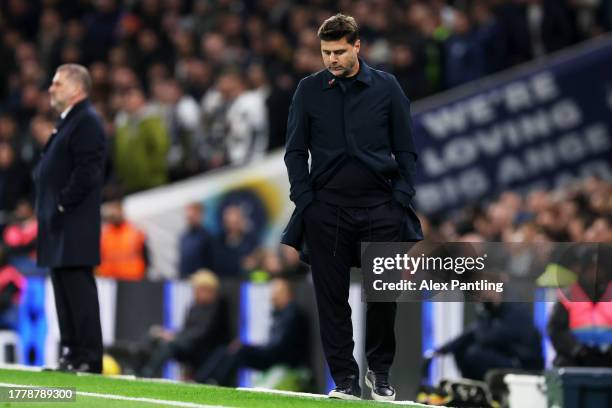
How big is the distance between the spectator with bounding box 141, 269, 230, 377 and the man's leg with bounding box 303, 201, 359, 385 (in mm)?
6420

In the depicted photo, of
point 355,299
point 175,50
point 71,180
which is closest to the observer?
point 71,180

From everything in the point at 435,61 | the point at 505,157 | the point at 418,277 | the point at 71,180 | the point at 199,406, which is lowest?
the point at 199,406

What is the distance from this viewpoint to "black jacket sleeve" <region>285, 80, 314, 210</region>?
8.30m

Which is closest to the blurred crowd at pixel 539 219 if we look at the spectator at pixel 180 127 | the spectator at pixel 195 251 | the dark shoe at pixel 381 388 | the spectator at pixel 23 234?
the spectator at pixel 195 251

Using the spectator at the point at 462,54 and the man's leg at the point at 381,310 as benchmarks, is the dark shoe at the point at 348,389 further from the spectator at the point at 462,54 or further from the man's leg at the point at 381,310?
the spectator at the point at 462,54

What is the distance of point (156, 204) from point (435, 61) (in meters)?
3.48

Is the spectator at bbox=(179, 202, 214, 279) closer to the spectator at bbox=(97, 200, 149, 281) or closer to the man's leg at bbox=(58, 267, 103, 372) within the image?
the spectator at bbox=(97, 200, 149, 281)

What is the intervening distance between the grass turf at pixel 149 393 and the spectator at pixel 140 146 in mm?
8463

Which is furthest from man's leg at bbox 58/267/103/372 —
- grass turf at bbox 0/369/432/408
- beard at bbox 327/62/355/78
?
beard at bbox 327/62/355/78

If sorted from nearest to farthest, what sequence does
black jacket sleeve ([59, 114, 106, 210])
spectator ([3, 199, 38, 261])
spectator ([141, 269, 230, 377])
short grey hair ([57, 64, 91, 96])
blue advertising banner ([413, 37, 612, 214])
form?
black jacket sleeve ([59, 114, 106, 210])
short grey hair ([57, 64, 91, 96])
spectator ([141, 269, 230, 377])
blue advertising banner ([413, 37, 612, 214])
spectator ([3, 199, 38, 261])

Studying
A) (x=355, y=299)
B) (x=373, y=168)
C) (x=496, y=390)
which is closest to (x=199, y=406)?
(x=373, y=168)

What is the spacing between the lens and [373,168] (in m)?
8.27

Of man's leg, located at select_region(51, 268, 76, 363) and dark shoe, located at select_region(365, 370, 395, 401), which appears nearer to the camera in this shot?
dark shoe, located at select_region(365, 370, 395, 401)

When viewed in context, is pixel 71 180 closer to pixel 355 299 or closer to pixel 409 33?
pixel 355 299
